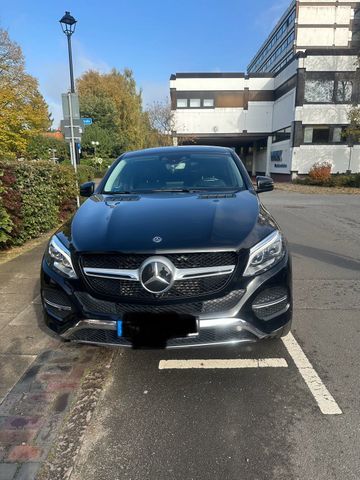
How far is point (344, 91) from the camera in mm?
26609

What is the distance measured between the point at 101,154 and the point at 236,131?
546 inches

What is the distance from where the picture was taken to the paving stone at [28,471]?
1933 millimetres

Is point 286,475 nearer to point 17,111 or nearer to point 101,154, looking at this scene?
point 17,111

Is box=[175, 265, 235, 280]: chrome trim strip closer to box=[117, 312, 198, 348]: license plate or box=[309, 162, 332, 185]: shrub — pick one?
box=[117, 312, 198, 348]: license plate

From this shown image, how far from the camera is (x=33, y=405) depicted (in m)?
2.52

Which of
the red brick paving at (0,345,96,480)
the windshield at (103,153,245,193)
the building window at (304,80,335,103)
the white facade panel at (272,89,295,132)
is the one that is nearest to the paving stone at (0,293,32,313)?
the red brick paving at (0,345,96,480)

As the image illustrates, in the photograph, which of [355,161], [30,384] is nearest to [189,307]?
[30,384]

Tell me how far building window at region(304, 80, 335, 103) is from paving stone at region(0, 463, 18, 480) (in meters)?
29.3

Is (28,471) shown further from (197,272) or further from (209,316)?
(197,272)

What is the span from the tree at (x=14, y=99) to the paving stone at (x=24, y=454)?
20.3 metres

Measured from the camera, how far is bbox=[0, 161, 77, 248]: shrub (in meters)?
5.91

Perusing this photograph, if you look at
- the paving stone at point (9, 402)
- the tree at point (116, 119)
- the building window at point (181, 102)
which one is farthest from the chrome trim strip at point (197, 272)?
the tree at point (116, 119)

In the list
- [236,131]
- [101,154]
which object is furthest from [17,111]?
[236,131]

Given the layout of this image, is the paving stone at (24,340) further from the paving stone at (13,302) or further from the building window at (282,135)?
the building window at (282,135)
